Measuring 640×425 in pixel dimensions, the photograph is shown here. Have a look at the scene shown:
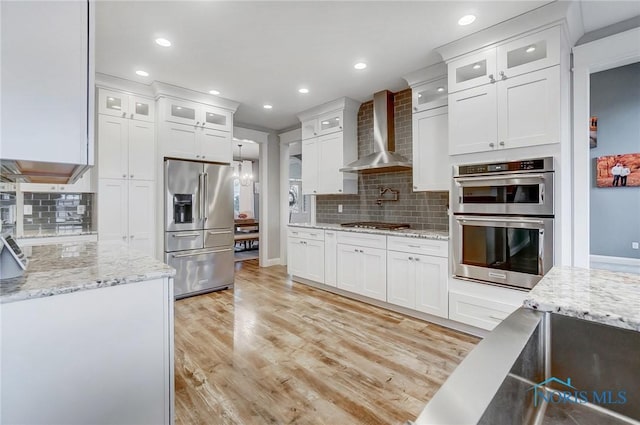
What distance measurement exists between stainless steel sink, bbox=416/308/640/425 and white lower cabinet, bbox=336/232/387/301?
8.37 feet

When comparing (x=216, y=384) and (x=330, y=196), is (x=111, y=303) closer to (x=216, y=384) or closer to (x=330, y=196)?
(x=216, y=384)

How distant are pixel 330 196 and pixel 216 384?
3557mm

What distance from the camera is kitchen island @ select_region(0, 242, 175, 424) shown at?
1.06 metres

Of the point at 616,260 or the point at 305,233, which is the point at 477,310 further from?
the point at 616,260

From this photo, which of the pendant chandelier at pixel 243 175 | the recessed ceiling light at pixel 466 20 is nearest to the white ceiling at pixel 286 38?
the recessed ceiling light at pixel 466 20

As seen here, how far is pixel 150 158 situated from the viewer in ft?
12.7

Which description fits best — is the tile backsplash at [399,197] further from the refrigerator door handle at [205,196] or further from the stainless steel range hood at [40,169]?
the stainless steel range hood at [40,169]

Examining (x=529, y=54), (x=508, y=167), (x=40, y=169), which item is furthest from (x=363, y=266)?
(x=40, y=169)

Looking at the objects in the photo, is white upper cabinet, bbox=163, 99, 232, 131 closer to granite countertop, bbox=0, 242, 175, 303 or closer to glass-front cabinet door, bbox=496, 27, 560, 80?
granite countertop, bbox=0, 242, 175, 303

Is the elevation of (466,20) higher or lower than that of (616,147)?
higher

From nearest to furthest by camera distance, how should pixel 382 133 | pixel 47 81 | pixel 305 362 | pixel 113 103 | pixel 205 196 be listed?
pixel 47 81 < pixel 305 362 < pixel 113 103 < pixel 382 133 < pixel 205 196

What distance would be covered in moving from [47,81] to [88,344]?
1030mm

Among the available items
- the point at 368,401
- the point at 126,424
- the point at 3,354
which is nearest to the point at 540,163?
the point at 368,401

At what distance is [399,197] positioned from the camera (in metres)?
4.08
